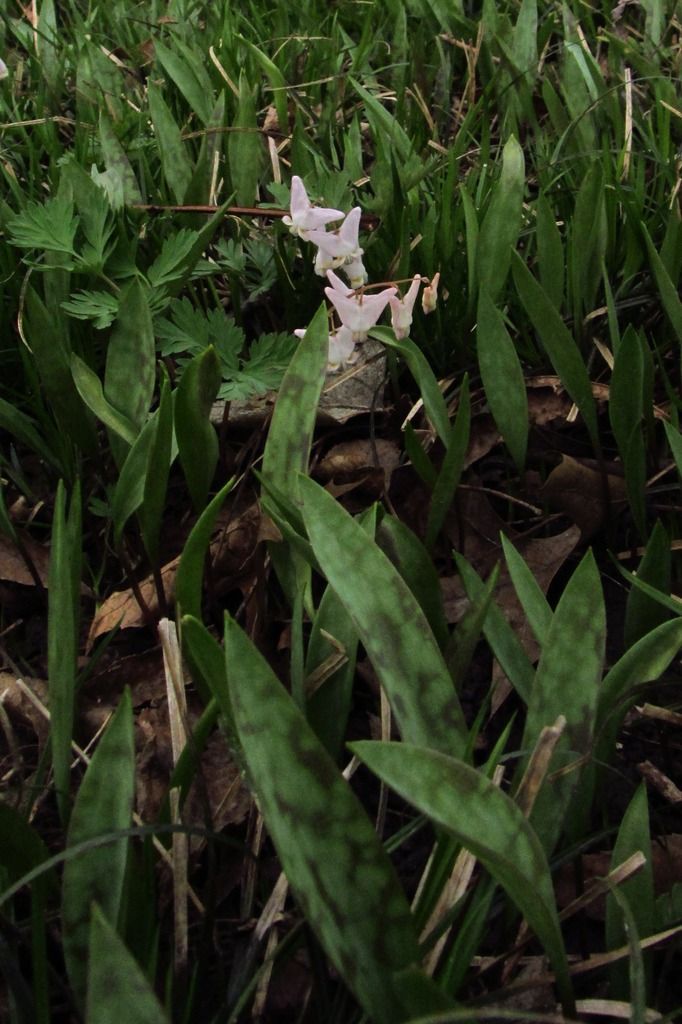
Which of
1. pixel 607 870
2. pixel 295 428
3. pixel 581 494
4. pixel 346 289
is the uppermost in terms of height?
pixel 346 289

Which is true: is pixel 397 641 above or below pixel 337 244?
below

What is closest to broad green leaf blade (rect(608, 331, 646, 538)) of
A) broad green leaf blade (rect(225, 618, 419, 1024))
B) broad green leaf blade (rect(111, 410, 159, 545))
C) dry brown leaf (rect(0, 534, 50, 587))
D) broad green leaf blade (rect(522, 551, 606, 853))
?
broad green leaf blade (rect(522, 551, 606, 853))

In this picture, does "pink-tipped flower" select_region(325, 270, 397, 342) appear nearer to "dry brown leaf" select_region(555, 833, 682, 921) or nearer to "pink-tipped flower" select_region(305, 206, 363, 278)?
"pink-tipped flower" select_region(305, 206, 363, 278)

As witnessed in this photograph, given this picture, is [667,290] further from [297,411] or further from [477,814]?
[477,814]

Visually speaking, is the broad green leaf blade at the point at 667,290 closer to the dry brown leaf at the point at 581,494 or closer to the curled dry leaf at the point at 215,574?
the dry brown leaf at the point at 581,494

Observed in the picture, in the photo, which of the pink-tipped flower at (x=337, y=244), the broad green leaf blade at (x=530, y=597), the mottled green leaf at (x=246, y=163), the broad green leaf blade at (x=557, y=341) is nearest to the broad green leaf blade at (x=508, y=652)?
the broad green leaf blade at (x=530, y=597)

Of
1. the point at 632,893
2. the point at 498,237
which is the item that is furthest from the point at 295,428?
the point at 632,893

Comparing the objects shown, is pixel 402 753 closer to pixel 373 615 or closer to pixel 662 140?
pixel 373 615

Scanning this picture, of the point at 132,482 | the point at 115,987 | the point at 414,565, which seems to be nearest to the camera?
the point at 115,987
